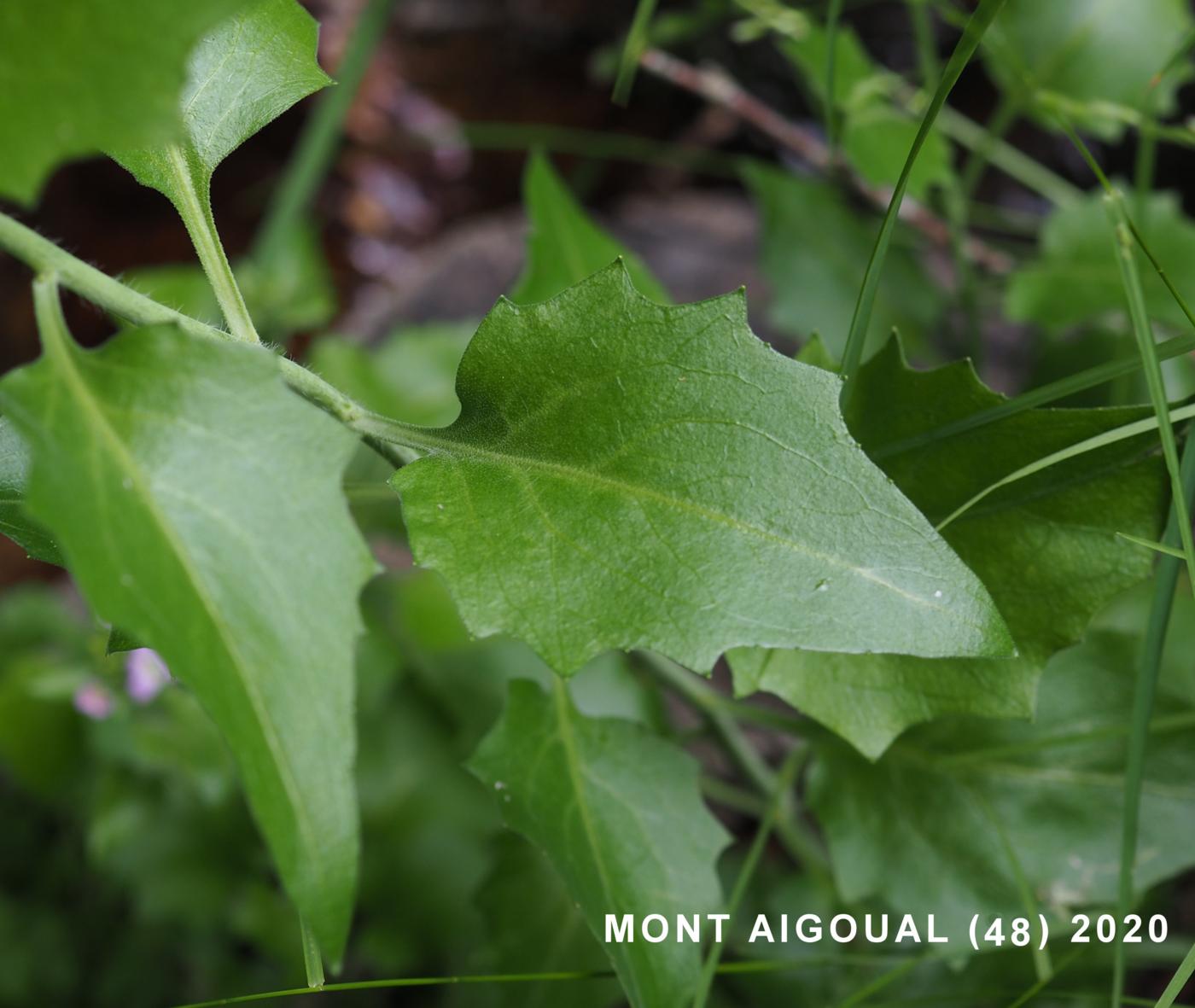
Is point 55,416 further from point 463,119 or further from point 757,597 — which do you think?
point 463,119

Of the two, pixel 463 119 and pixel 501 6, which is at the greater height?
pixel 501 6

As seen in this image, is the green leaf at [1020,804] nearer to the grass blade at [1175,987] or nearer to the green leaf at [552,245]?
the grass blade at [1175,987]

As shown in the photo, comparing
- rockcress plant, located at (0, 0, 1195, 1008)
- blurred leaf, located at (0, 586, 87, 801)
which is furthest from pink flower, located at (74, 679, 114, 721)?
rockcress plant, located at (0, 0, 1195, 1008)

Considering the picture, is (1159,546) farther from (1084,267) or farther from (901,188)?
(1084,267)

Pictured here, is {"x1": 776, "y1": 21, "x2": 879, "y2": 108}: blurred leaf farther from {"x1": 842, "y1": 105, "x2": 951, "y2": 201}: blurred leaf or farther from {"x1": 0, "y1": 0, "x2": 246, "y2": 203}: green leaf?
{"x1": 0, "y1": 0, "x2": 246, "y2": 203}: green leaf

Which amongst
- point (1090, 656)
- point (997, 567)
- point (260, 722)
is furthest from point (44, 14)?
point (1090, 656)

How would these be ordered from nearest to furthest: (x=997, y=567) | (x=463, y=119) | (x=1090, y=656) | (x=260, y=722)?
(x=260, y=722) → (x=997, y=567) → (x=1090, y=656) → (x=463, y=119)
